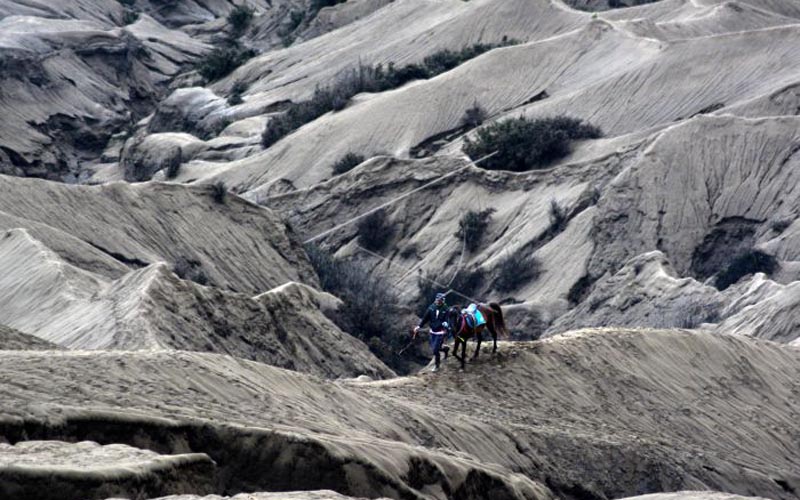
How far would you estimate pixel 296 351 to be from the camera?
31688 mm

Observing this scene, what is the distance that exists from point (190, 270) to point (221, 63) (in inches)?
1426

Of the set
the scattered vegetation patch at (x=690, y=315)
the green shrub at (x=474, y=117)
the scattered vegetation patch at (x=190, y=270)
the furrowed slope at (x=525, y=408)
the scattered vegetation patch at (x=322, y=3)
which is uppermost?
the furrowed slope at (x=525, y=408)

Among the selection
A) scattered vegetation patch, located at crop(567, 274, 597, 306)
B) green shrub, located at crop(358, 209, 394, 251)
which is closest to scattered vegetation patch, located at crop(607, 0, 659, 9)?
green shrub, located at crop(358, 209, 394, 251)

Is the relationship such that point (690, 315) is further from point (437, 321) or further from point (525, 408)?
point (437, 321)

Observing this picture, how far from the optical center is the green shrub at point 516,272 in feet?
153

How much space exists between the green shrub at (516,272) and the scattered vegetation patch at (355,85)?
16.6 meters

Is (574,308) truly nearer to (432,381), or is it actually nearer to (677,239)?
(677,239)

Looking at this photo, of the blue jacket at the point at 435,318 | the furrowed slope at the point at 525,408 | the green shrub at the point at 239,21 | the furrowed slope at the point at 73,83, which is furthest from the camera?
the green shrub at the point at 239,21

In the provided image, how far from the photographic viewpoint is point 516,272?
47.0m

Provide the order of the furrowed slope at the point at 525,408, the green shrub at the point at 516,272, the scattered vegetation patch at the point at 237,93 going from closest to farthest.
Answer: the furrowed slope at the point at 525,408 < the green shrub at the point at 516,272 < the scattered vegetation patch at the point at 237,93

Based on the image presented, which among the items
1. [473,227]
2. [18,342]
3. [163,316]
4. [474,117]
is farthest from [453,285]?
[18,342]

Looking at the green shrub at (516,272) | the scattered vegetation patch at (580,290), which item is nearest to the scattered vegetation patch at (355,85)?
the green shrub at (516,272)

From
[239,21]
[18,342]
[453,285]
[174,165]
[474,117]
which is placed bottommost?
[239,21]

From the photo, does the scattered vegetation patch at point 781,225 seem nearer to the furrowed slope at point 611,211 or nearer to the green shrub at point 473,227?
the furrowed slope at point 611,211
